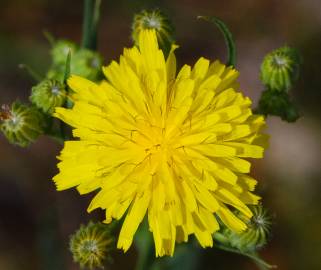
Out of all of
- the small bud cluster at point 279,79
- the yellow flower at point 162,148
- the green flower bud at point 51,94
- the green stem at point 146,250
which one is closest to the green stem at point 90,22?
the green flower bud at point 51,94

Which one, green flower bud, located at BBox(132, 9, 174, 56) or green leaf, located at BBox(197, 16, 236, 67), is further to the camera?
green flower bud, located at BBox(132, 9, 174, 56)

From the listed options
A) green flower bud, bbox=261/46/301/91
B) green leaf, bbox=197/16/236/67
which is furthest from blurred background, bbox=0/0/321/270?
green leaf, bbox=197/16/236/67

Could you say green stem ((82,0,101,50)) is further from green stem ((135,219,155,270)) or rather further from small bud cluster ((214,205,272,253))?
small bud cluster ((214,205,272,253))

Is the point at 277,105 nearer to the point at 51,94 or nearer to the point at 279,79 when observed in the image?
the point at 279,79

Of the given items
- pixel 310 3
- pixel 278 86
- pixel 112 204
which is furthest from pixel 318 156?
pixel 112 204

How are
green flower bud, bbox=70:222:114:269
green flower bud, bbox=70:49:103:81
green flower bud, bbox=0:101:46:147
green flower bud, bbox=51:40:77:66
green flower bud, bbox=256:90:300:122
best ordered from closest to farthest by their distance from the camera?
green flower bud, bbox=70:222:114:269, green flower bud, bbox=0:101:46:147, green flower bud, bbox=256:90:300:122, green flower bud, bbox=70:49:103:81, green flower bud, bbox=51:40:77:66
